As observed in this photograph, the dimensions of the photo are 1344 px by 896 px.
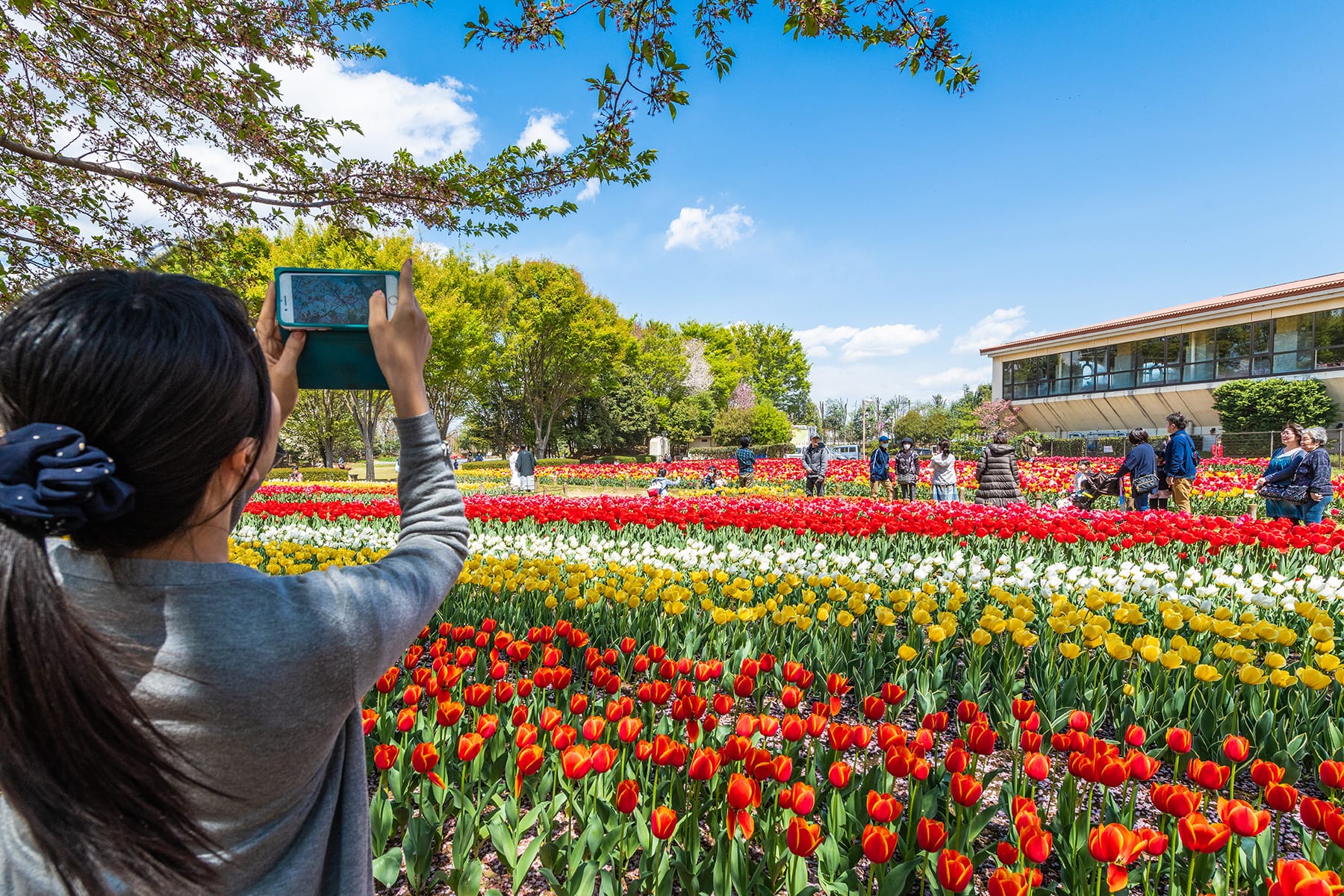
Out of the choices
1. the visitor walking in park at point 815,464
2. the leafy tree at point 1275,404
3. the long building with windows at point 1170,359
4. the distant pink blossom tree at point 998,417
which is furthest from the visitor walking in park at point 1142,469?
the distant pink blossom tree at point 998,417

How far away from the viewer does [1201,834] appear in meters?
1.49

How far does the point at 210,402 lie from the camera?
2.75 feet

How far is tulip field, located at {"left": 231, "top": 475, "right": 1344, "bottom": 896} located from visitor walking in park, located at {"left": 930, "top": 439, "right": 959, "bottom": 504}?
23.2 feet

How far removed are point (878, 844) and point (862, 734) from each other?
467 mm

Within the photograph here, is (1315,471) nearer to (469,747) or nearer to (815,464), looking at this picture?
(815,464)

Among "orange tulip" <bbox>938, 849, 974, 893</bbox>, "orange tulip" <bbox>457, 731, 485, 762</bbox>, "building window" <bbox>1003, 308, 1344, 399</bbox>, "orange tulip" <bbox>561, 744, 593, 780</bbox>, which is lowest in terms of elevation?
"orange tulip" <bbox>938, 849, 974, 893</bbox>

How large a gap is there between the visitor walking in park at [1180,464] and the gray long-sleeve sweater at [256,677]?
1069cm

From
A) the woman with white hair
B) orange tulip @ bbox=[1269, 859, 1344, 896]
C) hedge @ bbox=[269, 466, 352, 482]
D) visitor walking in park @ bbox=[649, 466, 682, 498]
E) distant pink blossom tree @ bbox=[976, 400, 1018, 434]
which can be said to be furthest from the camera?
distant pink blossom tree @ bbox=[976, 400, 1018, 434]

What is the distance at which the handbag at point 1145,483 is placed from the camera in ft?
30.3

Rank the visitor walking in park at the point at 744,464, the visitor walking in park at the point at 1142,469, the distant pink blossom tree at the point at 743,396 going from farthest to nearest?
1. the distant pink blossom tree at the point at 743,396
2. the visitor walking in park at the point at 744,464
3. the visitor walking in park at the point at 1142,469

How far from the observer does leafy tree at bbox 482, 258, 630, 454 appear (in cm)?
2973

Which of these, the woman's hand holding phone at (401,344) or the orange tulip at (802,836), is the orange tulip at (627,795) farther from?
the woman's hand holding phone at (401,344)

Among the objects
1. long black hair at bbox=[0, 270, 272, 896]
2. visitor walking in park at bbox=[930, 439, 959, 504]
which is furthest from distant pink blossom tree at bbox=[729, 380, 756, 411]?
long black hair at bbox=[0, 270, 272, 896]

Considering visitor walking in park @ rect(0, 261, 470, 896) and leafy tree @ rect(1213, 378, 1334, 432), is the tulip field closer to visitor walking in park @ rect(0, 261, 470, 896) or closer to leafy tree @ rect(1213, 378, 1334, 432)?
visitor walking in park @ rect(0, 261, 470, 896)
